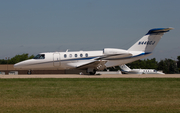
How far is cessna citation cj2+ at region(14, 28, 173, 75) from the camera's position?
24938 millimetres

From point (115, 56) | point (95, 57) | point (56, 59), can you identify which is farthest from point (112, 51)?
point (56, 59)

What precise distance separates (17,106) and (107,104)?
3.19m

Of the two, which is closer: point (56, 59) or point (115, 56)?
point (115, 56)

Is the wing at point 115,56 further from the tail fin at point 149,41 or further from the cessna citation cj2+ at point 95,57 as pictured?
the tail fin at point 149,41

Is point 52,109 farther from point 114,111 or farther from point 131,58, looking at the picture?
point 131,58

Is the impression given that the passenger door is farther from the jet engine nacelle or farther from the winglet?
the winglet

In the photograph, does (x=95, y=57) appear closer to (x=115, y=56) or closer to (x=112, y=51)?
(x=112, y=51)

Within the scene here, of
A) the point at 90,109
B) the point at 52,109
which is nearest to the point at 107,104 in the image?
the point at 90,109

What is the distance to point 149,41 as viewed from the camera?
25.3 m

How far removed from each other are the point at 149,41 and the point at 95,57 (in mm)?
6275

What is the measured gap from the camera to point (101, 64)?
24.0 m

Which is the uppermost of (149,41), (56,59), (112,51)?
(149,41)

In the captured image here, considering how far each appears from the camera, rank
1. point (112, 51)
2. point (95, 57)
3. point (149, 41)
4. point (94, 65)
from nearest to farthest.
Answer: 1. point (94, 65)
2. point (112, 51)
3. point (95, 57)
4. point (149, 41)

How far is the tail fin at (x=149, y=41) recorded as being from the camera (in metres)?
25.0
